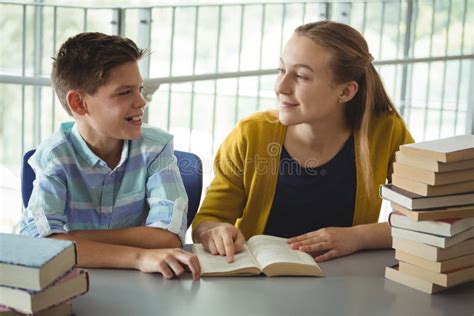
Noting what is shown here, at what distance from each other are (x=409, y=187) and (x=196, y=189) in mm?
646

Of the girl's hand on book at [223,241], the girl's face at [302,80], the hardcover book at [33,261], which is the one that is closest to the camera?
the hardcover book at [33,261]

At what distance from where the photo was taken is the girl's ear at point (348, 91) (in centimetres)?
207

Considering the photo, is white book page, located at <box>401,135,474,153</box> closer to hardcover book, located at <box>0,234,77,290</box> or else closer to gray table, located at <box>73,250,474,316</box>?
gray table, located at <box>73,250,474,316</box>

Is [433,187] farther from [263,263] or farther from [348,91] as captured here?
[348,91]

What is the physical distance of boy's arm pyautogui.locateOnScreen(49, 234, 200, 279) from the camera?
59.6 inches

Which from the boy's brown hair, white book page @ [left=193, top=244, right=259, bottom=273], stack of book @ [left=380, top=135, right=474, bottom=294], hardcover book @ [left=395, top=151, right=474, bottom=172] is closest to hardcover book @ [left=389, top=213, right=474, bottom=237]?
stack of book @ [left=380, top=135, right=474, bottom=294]

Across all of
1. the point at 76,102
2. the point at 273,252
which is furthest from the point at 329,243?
the point at 76,102

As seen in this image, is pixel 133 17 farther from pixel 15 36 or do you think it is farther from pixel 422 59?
pixel 15 36

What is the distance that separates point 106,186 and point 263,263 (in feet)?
1.52

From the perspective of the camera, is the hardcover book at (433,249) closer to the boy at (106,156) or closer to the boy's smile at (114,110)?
the boy at (106,156)

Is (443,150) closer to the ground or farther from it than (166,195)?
farther from it

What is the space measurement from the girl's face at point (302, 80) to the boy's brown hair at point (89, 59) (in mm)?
374

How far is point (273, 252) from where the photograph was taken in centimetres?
161

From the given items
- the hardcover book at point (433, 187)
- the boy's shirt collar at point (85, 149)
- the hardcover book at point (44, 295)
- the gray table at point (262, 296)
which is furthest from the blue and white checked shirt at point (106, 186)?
the hardcover book at point (433, 187)
